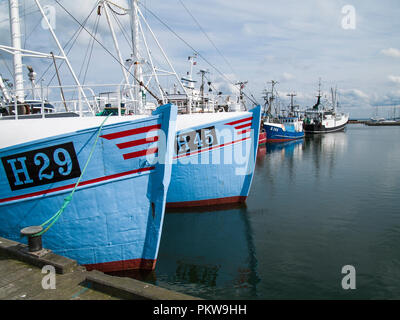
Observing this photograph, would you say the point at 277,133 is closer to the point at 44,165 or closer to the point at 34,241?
the point at 44,165

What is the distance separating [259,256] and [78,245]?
5467mm

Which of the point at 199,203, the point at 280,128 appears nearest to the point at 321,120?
the point at 280,128

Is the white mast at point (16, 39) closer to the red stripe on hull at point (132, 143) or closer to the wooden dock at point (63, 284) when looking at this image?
the red stripe on hull at point (132, 143)

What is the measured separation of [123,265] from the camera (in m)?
7.24

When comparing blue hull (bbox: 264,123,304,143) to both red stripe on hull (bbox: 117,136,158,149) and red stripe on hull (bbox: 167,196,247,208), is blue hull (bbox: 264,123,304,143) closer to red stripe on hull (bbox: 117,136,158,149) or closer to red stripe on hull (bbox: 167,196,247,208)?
red stripe on hull (bbox: 167,196,247,208)

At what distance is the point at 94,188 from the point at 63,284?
2.18m

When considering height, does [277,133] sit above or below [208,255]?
above

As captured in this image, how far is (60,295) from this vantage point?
4.84 metres

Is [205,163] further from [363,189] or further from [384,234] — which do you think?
[363,189]

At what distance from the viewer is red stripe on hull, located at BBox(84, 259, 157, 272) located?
707 centimetres

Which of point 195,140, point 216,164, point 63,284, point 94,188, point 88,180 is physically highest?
point 195,140

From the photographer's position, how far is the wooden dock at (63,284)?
4.72 metres

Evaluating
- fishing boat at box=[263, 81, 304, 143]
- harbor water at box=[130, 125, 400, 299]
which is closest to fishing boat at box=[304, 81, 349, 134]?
fishing boat at box=[263, 81, 304, 143]

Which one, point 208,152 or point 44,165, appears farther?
point 208,152
